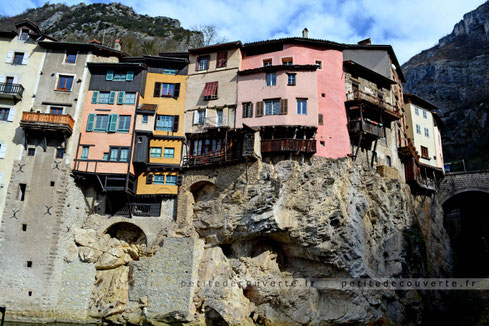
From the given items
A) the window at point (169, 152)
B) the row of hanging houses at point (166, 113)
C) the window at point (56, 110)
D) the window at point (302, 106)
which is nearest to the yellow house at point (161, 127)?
the window at point (169, 152)

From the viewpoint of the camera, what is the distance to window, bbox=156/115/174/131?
37.1 m

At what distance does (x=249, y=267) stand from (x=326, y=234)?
6.94 meters

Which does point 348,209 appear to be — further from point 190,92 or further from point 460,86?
point 460,86

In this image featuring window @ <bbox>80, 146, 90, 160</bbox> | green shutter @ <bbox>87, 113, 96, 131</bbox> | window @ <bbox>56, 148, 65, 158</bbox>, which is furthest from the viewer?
green shutter @ <bbox>87, 113, 96, 131</bbox>

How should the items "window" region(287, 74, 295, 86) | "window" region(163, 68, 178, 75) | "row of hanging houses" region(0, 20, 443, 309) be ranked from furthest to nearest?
"window" region(163, 68, 178, 75) < "window" region(287, 74, 295, 86) < "row of hanging houses" region(0, 20, 443, 309)

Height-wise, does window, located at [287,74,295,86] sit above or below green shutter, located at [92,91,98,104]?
above

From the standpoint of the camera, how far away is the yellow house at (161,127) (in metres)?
35.5

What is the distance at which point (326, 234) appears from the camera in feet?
98.9

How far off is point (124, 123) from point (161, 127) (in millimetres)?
3475

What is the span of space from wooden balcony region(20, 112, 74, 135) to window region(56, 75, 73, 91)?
3918 mm

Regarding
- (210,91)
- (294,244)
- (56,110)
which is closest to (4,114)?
(56,110)

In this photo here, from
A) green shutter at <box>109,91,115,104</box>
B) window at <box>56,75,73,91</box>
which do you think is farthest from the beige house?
green shutter at <box>109,91,115,104</box>

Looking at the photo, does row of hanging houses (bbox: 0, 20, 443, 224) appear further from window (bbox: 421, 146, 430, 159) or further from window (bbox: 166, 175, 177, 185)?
window (bbox: 421, 146, 430, 159)

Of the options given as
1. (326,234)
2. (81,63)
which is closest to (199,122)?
(81,63)
